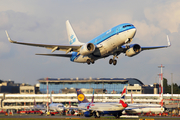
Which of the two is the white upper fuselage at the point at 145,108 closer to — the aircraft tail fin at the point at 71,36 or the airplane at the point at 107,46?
the airplane at the point at 107,46

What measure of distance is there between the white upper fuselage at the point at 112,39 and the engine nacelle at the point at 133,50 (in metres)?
3.99

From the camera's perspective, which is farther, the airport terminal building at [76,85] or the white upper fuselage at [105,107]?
the airport terminal building at [76,85]

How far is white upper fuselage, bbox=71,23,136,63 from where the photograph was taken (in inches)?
1735

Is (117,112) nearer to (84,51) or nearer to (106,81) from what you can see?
(84,51)

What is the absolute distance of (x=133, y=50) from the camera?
165ft

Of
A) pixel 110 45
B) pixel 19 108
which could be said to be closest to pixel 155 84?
pixel 19 108

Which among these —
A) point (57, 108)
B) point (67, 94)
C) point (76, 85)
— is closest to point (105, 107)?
point (57, 108)

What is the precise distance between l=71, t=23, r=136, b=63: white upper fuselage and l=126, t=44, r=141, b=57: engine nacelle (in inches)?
157

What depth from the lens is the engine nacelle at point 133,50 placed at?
50.4 meters

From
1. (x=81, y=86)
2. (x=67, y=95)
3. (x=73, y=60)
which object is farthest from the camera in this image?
(x=67, y=95)

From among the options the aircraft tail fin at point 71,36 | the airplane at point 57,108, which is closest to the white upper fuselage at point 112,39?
the aircraft tail fin at point 71,36

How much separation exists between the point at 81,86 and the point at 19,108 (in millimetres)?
28557

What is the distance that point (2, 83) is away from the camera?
122m

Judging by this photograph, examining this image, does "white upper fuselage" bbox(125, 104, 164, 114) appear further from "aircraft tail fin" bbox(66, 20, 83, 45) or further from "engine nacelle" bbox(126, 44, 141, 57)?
"engine nacelle" bbox(126, 44, 141, 57)
